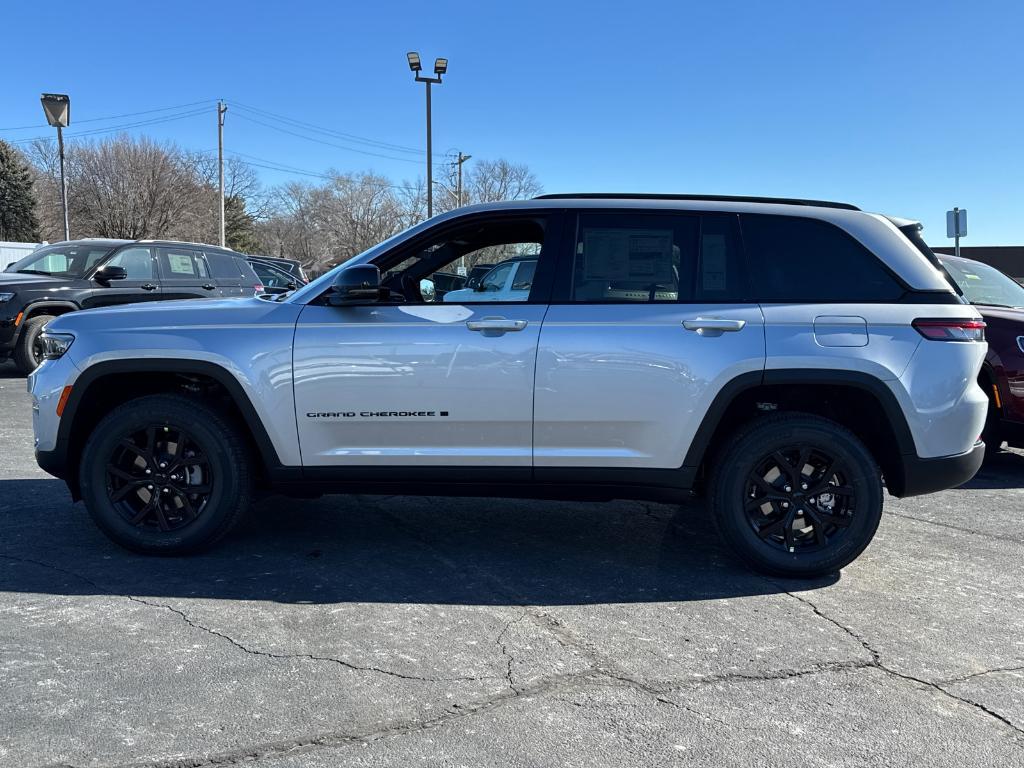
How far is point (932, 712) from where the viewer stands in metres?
2.90

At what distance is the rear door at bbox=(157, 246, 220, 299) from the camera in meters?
11.8

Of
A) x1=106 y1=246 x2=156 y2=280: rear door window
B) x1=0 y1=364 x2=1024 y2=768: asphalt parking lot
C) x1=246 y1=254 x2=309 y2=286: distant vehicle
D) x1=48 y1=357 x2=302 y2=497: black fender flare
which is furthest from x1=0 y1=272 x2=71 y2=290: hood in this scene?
x1=48 y1=357 x2=302 y2=497: black fender flare

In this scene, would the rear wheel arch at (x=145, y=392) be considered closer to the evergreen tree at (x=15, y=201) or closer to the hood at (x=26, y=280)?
the hood at (x=26, y=280)

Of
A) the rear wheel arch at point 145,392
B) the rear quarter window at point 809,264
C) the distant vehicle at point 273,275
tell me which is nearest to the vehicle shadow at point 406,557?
the rear wheel arch at point 145,392

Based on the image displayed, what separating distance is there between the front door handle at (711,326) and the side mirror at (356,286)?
1509 mm

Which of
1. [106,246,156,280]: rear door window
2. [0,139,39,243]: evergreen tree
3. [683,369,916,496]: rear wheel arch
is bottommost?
[683,369,916,496]: rear wheel arch

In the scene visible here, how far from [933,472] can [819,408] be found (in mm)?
605

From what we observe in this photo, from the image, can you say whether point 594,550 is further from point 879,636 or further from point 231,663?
point 231,663

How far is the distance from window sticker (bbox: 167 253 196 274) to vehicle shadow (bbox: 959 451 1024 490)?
997cm

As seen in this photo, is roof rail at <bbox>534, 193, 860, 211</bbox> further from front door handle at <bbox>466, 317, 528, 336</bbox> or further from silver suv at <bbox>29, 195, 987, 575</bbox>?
front door handle at <bbox>466, 317, 528, 336</bbox>

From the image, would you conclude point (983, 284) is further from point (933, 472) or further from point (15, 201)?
point (15, 201)

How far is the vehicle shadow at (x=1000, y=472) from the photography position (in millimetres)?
6559

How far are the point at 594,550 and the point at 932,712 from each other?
78.2 inches

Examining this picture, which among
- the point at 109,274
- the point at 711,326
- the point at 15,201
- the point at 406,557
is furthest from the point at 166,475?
the point at 15,201
